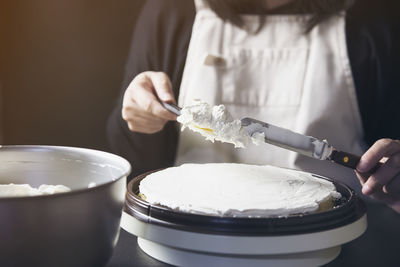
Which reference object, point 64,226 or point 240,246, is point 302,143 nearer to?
point 240,246

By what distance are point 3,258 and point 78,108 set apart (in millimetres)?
977

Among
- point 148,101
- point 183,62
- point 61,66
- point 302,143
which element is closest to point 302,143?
A: point 302,143

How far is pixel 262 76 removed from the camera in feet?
4.11

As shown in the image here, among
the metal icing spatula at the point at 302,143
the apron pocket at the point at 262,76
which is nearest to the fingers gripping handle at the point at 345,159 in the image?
the metal icing spatula at the point at 302,143

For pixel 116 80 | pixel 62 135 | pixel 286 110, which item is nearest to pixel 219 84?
pixel 286 110

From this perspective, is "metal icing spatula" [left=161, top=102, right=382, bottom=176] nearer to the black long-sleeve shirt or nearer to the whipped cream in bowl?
the whipped cream in bowl

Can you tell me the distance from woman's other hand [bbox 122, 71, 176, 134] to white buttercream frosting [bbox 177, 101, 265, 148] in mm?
171

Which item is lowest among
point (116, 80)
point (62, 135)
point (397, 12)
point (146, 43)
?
point (62, 135)

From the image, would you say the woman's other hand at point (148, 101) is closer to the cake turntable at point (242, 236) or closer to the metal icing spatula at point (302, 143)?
the metal icing spatula at point (302, 143)

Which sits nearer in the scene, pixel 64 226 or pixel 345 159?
A: pixel 64 226

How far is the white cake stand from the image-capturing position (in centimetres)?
59

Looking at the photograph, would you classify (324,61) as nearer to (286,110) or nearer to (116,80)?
(286,110)

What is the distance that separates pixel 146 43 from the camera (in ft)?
4.57

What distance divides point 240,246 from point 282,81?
2.36ft
